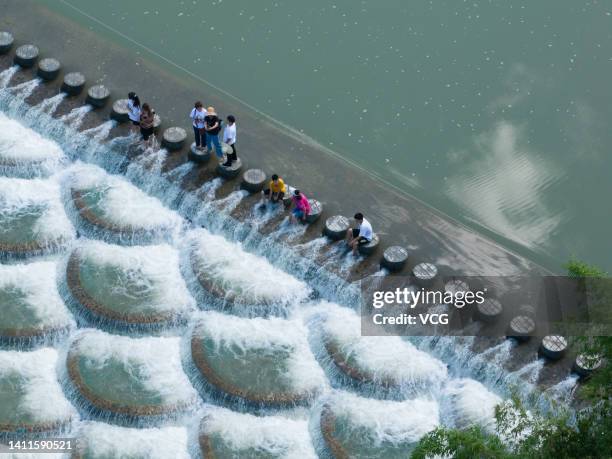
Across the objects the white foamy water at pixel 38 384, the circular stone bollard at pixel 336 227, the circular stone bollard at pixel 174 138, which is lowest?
the white foamy water at pixel 38 384

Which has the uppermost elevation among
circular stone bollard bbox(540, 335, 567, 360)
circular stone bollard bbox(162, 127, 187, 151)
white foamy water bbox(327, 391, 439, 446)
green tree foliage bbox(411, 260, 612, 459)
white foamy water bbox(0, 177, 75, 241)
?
green tree foliage bbox(411, 260, 612, 459)

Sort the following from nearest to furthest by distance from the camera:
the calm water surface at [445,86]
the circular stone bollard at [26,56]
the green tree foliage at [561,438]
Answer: the green tree foliage at [561,438] → the calm water surface at [445,86] → the circular stone bollard at [26,56]

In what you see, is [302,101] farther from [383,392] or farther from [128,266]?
[383,392]

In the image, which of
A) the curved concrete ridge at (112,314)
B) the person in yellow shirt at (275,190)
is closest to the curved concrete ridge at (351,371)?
the curved concrete ridge at (112,314)

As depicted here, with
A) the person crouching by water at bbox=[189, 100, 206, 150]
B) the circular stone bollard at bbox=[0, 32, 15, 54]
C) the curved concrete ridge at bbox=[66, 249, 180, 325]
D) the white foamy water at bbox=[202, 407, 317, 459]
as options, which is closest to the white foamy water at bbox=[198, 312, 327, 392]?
the curved concrete ridge at bbox=[66, 249, 180, 325]

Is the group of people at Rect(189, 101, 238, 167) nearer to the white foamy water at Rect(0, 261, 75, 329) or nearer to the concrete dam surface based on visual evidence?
the concrete dam surface

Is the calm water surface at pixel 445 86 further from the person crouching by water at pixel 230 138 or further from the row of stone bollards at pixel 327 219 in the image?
the person crouching by water at pixel 230 138
